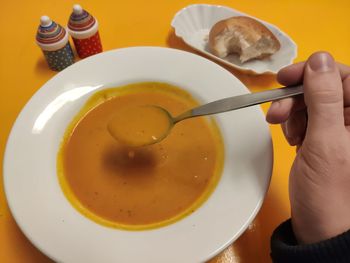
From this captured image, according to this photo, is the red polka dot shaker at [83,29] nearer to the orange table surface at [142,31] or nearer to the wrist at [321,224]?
the orange table surface at [142,31]

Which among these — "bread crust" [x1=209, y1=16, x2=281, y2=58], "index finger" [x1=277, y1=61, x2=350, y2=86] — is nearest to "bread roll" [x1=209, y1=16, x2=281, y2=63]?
"bread crust" [x1=209, y1=16, x2=281, y2=58]

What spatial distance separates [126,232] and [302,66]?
1.83 ft

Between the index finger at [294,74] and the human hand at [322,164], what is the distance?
0.04 meters

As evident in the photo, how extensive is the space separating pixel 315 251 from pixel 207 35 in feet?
2.98

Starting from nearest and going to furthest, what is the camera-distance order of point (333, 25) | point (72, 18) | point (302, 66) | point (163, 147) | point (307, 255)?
1. point (307, 255)
2. point (302, 66)
3. point (163, 147)
4. point (72, 18)
5. point (333, 25)

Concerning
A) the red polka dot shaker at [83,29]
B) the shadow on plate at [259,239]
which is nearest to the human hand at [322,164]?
the shadow on plate at [259,239]

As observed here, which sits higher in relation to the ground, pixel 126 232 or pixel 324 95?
Answer: pixel 324 95

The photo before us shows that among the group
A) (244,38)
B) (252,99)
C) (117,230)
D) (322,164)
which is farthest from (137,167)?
(244,38)

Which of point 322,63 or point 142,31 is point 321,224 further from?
point 142,31

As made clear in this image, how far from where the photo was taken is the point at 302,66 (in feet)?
2.77

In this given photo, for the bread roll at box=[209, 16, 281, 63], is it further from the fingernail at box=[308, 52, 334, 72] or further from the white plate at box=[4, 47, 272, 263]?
the fingernail at box=[308, 52, 334, 72]

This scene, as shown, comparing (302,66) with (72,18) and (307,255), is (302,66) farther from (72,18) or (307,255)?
(72,18)

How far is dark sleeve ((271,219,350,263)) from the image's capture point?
68cm

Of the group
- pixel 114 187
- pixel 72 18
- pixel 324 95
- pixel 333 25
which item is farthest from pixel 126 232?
pixel 333 25
